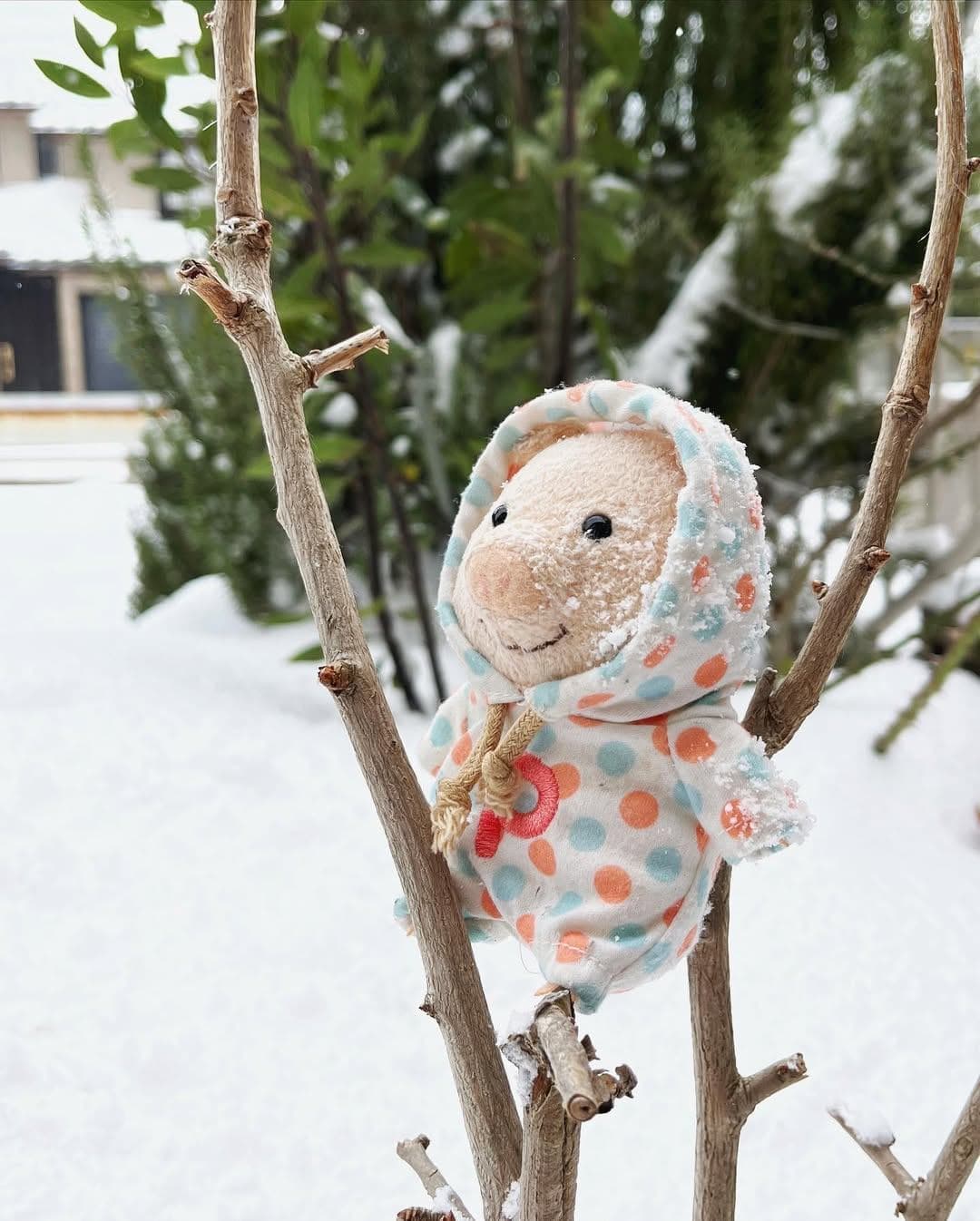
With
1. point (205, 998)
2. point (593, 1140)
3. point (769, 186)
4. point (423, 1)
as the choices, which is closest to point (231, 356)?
point (423, 1)

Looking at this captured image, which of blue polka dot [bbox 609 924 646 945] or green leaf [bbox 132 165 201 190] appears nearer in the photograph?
blue polka dot [bbox 609 924 646 945]

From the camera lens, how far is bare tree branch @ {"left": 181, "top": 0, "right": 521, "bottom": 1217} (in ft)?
0.91

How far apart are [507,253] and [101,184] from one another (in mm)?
551

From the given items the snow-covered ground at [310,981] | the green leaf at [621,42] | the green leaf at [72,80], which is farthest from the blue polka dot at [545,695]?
the green leaf at [621,42]

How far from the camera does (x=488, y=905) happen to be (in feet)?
0.95

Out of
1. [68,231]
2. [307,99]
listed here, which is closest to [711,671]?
[307,99]

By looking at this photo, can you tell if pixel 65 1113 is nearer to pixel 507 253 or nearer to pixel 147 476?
pixel 507 253

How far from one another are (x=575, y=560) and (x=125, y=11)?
0.36 metres

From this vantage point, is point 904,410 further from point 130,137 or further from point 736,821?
point 130,137

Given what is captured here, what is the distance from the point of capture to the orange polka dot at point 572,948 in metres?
0.25

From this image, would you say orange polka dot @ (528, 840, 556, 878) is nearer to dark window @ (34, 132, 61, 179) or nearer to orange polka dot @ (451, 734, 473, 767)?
orange polka dot @ (451, 734, 473, 767)

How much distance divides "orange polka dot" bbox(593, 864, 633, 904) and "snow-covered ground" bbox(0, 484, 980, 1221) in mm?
278

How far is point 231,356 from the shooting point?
113 cm

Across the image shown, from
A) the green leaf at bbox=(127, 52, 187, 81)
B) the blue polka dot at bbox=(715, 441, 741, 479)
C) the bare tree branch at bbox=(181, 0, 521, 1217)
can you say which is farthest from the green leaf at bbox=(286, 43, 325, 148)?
the blue polka dot at bbox=(715, 441, 741, 479)
